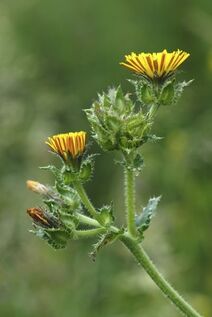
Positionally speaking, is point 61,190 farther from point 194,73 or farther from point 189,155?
point 194,73

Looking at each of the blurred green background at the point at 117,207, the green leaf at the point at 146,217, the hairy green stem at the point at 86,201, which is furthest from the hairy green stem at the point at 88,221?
the blurred green background at the point at 117,207

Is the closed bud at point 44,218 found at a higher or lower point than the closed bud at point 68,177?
lower

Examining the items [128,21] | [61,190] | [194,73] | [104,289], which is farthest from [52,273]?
[128,21]

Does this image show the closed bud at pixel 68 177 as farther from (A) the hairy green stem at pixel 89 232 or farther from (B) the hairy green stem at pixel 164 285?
(B) the hairy green stem at pixel 164 285

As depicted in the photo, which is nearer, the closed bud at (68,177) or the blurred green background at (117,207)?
the closed bud at (68,177)

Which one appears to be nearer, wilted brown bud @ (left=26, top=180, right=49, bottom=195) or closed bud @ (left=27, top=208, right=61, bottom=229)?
closed bud @ (left=27, top=208, right=61, bottom=229)

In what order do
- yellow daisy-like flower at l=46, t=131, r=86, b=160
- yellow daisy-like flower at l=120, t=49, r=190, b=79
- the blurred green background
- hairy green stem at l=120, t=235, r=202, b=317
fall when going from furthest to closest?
the blurred green background < yellow daisy-like flower at l=46, t=131, r=86, b=160 < yellow daisy-like flower at l=120, t=49, r=190, b=79 < hairy green stem at l=120, t=235, r=202, b=317

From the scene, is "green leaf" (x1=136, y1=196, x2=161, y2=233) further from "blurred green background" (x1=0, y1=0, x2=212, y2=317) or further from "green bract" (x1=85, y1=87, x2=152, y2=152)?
"blurred green background" (x1=0, y1=0, x2=212, y2=317)

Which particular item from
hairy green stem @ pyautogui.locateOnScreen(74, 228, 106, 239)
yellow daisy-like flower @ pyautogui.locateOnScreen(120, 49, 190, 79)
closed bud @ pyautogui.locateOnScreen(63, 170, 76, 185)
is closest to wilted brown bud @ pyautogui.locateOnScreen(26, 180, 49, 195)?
closed bud @ pyautogui.locateOnScreen(63, 170, 76, 185)

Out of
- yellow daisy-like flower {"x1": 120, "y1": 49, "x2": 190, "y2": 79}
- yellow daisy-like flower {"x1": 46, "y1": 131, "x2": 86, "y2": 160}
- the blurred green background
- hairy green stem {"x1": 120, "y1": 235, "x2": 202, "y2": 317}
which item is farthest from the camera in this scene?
the blurred green background
